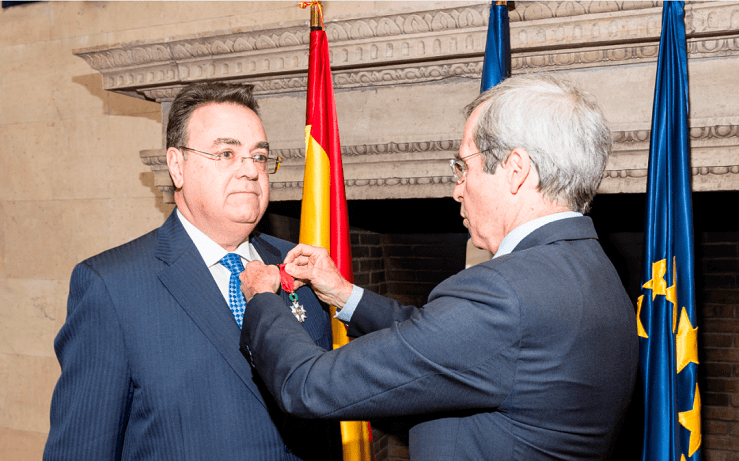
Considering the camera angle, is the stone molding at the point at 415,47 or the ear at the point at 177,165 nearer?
the ear at the point at 177,165

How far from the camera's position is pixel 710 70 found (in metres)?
2.19

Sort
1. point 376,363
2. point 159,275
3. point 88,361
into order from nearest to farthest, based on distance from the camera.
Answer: point 376,363 < point 88,361 < point 159,275

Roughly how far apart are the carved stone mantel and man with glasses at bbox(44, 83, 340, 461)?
1.06 meters

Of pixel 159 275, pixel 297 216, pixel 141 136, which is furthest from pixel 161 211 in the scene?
pixel 159 275

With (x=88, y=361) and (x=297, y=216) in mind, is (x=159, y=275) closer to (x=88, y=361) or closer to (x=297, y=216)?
(x=88, y=361)

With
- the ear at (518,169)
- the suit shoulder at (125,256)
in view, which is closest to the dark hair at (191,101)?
the suit shoulder at (125,256)

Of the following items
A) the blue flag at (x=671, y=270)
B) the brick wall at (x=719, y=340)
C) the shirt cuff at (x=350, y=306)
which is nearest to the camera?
the shirt cuff at (x=350, y=306)

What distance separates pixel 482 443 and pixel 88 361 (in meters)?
0.88

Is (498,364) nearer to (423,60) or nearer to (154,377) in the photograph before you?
(154,377)

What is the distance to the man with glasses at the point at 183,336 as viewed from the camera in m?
1.31

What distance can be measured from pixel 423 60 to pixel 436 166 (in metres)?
0.45

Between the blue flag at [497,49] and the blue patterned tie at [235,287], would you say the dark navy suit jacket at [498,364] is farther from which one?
the blue flag at [497,49]

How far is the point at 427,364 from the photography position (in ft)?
3.40

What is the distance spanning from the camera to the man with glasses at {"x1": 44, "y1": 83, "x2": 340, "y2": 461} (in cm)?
131
